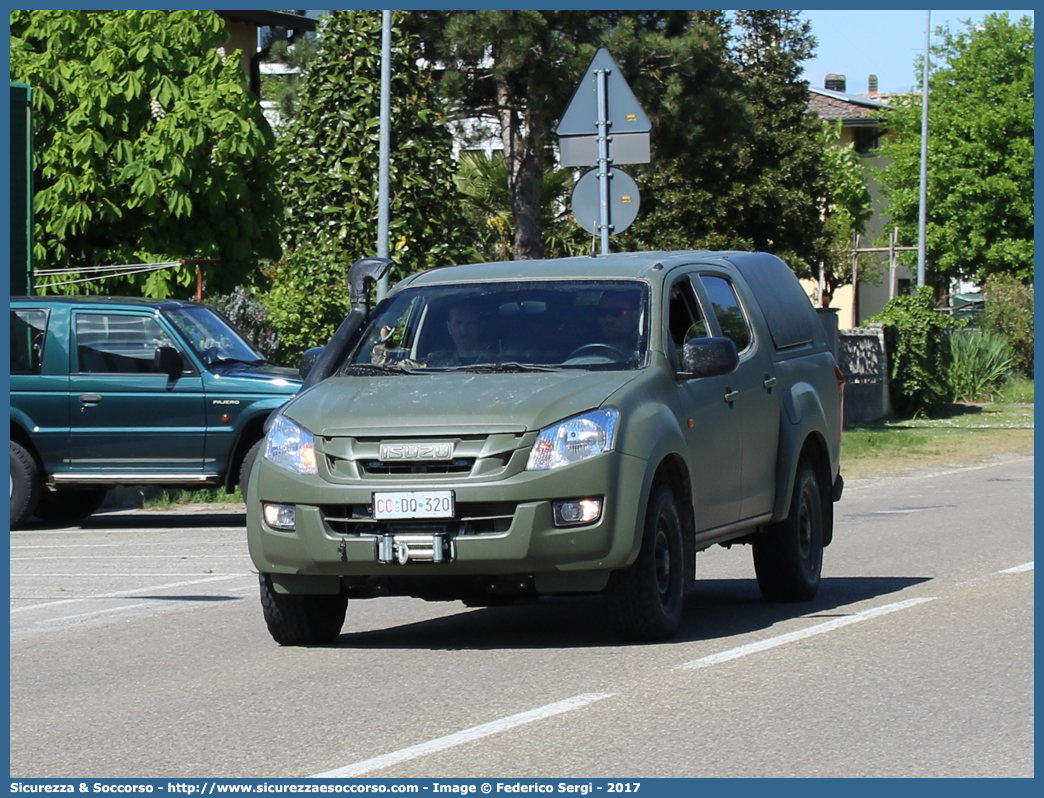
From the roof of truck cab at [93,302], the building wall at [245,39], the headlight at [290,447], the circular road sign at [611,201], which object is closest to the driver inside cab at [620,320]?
the headlight at [290,447]

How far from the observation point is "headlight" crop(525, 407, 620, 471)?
7.75m

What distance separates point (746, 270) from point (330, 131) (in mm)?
15371

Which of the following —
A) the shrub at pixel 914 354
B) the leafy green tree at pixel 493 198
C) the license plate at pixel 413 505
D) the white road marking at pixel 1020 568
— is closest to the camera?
the license plate at pixel 413 505

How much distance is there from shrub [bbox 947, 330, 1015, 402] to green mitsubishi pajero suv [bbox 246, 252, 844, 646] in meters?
28.2

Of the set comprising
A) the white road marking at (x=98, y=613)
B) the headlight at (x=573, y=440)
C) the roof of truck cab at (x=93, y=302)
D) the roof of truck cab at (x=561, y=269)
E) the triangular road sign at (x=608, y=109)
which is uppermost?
the triangular road sign at (x=608, y=109)

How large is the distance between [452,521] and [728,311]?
2.64 m

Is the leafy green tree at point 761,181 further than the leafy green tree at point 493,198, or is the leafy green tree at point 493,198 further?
the leafy green tree at point 761,181

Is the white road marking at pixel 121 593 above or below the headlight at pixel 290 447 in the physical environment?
below

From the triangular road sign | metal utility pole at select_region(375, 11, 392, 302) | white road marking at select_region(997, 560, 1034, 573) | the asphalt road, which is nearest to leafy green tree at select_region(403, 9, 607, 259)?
metal utility pole at select_region(375, 11, 392, 302)

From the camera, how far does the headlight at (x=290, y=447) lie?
315 inches

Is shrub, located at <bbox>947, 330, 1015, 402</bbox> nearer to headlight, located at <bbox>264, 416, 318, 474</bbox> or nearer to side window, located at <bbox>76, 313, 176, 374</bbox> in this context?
side window, located at <bbox>76, 313, 176, 374</bbox>

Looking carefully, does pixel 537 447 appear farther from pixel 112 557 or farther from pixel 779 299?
pixel 112 557

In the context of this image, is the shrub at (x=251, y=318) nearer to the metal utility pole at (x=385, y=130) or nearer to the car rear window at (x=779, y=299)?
the metal utility pole at (x=385, y=130)
